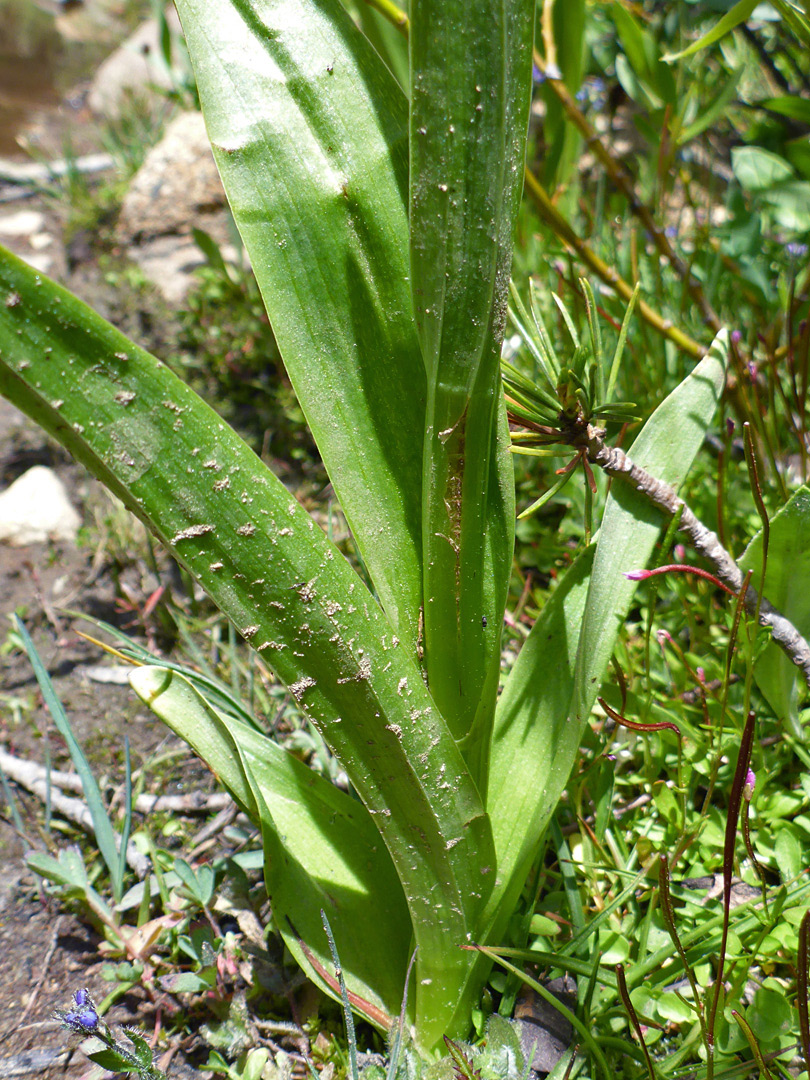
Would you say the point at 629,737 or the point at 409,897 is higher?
the point at 409,897

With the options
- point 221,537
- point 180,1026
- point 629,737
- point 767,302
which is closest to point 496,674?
point 221,537

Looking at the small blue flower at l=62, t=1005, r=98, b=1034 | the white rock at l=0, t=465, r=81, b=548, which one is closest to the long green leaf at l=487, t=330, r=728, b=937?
the small blue flower at l=62, t=1005, r=98, b=1034

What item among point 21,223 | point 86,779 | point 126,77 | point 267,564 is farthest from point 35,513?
point 126,77

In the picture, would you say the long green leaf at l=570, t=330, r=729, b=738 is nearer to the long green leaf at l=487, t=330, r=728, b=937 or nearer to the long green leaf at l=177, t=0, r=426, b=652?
the long green leaf at l=487, t=330, r=728, b=937

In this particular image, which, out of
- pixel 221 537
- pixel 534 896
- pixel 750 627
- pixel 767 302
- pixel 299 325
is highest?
pixel 299 325

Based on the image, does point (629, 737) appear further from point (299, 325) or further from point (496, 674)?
point (299, 325)

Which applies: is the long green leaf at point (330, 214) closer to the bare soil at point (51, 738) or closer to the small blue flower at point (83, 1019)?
the small blue flower at point (83, 1019)

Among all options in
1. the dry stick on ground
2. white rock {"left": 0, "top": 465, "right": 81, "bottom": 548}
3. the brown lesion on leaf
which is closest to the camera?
the brown lesion on leaf
